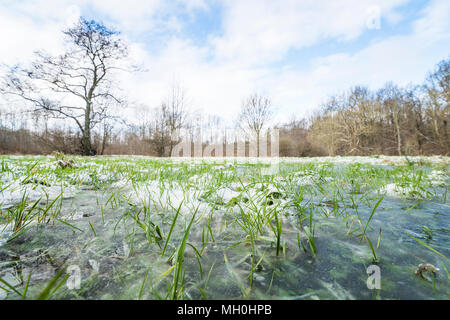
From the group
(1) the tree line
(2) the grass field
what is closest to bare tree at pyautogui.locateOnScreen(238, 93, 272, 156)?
(1) the tree line

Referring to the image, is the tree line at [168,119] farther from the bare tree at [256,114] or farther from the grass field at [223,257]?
the grass field at [223,257]

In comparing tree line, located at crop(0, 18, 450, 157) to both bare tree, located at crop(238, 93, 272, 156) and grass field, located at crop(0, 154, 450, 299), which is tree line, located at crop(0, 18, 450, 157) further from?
grass field, located at crop(0, 154, 450, 299)

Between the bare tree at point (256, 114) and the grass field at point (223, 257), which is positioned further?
the bare tree at point (256, 114)

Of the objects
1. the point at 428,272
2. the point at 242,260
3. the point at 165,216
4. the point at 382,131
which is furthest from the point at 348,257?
the point at 382,131

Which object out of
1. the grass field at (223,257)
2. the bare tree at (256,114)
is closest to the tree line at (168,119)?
the bare tree at (256,114)

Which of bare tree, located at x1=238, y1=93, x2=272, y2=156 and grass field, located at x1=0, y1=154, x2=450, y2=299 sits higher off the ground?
bare tree, located at x1=238, y1=93, x2=272, y2=156

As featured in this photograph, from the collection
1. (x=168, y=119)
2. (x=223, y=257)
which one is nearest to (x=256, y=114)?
(x=168, y=119)

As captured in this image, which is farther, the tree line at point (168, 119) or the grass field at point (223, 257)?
the tree line at point (168, 119)

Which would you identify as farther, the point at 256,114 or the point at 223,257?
the point at 256,114

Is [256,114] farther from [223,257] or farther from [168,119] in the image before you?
[223,257]

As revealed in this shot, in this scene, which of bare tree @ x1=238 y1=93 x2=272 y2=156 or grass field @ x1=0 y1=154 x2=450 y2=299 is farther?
bare tree @ x1=238 y1=93 x2=272 y2=156

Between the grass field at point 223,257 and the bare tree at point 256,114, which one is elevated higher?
the bare tree at point 256,114

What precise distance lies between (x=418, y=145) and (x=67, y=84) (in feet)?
109

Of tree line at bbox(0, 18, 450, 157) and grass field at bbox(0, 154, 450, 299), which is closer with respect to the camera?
grass field at bbox(0, 154, 450, 299)
